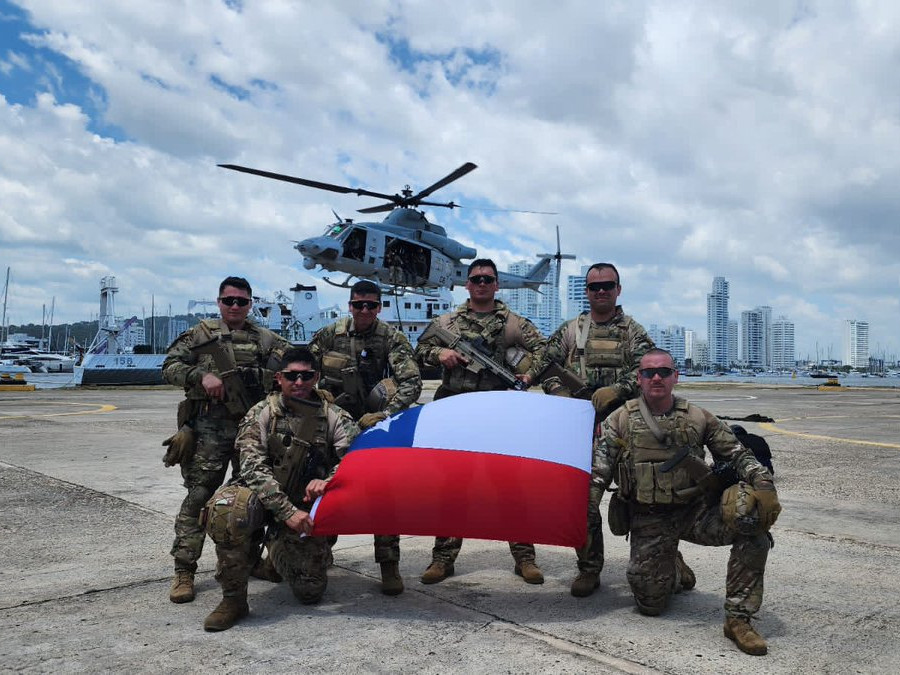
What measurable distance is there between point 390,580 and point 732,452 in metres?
2.07

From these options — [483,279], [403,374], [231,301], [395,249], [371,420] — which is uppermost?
[395,249]

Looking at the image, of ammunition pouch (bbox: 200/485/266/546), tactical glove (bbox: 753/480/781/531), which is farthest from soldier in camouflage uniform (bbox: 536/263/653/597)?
ammunition pouch (bbox: 200/485/266/546)

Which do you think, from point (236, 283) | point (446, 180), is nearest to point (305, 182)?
point (446, 180)

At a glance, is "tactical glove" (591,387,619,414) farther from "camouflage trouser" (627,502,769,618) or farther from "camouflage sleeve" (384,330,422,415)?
"camouflage sleeve" (384,330,422,415)

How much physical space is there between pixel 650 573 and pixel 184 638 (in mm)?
2372

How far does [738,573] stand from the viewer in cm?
325

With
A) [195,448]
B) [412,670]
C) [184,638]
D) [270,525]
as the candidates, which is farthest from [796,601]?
[195,448]

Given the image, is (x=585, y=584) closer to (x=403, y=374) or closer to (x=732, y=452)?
(x=732, y=452)

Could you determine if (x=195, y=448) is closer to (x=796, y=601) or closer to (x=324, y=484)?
(x=324, y=484)

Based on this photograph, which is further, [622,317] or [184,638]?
[622,317]

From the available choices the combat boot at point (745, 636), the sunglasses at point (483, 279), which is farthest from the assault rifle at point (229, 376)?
the combat boot at point (745, 636)

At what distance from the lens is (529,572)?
412cm

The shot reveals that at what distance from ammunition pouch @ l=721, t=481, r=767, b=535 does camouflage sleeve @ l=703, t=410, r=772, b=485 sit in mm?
96

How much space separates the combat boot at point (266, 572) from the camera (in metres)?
4.12
